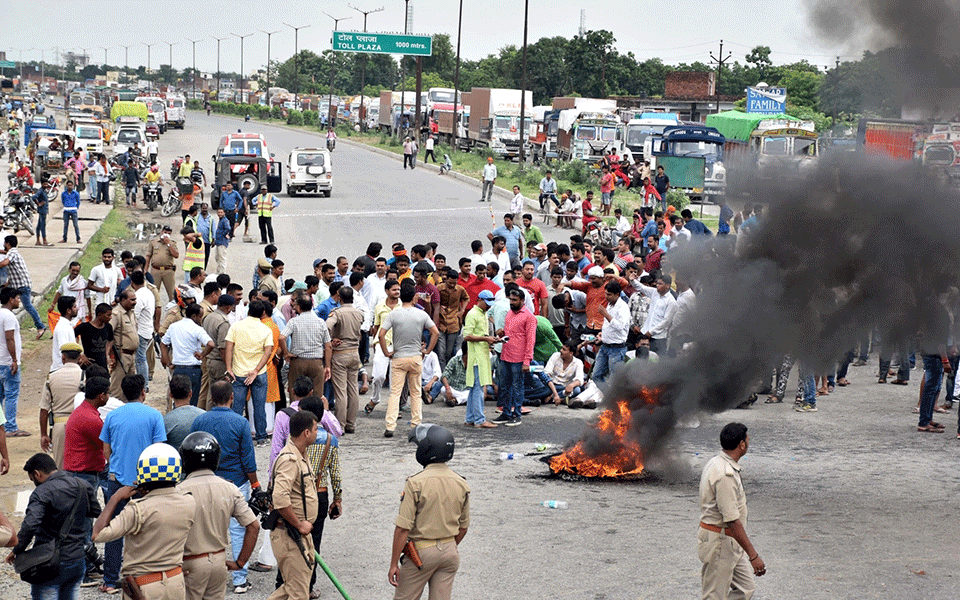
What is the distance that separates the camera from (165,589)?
543 centimetres

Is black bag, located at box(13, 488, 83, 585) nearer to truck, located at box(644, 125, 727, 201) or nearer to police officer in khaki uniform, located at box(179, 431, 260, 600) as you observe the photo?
police officer in khaki uniform, located at box(179, 431, 260, 600)

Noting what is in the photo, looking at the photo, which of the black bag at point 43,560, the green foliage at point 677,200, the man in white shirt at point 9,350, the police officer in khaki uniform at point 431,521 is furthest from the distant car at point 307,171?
the police officer in khaki uniform at point 431,521

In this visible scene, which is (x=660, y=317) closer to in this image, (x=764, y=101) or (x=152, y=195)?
(x=152, y=195)

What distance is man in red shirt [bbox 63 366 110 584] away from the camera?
23.7 feet

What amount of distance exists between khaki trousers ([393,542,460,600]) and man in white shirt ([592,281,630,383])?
20.7ft

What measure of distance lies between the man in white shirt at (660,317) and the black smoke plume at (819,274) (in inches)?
126


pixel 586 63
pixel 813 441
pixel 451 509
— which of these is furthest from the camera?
pixel 586 63

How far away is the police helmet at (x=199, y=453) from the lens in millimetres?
5816

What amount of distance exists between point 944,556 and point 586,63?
78.1m

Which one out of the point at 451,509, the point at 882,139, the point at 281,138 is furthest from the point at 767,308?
the point at 281,138

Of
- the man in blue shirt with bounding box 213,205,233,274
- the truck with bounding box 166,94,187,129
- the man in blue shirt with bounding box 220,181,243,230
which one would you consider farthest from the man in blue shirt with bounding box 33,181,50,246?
the truck with bounding box 166,94,187,129

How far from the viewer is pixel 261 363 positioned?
1030cm

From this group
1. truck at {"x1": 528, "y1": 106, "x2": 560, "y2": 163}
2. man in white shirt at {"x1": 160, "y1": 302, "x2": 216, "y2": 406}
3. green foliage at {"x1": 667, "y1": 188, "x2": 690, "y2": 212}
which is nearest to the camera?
man in white shirt at {"x1": 160, "y1": 302, "x2": 216, "y2": 406}

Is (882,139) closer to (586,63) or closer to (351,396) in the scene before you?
(351,396)
